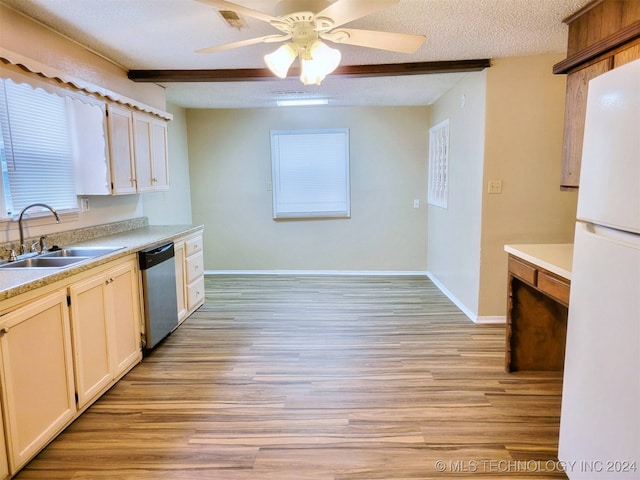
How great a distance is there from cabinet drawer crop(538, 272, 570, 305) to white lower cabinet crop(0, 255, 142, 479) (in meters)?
2.58

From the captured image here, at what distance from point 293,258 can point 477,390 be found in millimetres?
3622

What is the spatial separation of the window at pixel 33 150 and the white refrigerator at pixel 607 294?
10.2 feet

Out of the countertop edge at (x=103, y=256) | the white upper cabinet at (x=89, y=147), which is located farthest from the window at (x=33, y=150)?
the countertop edge at (x=103, y=256)

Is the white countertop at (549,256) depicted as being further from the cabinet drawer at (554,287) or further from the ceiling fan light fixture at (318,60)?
the ceiling fan light fixture at (318,60)

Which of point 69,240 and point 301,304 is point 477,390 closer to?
point 301,304

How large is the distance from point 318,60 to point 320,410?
197cm

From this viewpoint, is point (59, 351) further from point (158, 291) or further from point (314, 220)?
point (314, 220)

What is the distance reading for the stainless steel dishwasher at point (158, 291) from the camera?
2.99 meters

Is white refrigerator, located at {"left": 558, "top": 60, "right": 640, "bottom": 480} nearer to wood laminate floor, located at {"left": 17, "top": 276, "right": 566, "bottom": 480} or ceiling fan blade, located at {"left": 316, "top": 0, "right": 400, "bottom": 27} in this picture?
wood laminate floor, located at {"left": 17, "top": 276, "right": 566, "bottom": 480}

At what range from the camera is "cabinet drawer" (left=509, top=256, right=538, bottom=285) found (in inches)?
92.1

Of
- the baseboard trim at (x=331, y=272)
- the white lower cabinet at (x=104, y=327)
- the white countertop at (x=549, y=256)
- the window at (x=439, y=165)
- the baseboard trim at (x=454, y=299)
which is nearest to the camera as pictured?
the white countertop at (x=549, y=256)

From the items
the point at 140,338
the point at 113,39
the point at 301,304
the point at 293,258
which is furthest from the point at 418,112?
the point at 140,338

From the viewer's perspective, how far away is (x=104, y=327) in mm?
2480

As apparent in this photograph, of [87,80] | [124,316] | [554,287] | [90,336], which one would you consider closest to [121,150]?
[87,80]
